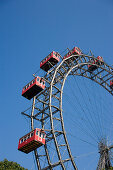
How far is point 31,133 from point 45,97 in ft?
22.9

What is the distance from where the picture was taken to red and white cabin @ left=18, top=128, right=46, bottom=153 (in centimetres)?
2664

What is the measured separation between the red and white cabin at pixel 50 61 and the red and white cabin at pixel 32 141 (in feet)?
37.7

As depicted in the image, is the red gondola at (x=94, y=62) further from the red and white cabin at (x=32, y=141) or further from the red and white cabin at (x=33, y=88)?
the red and white cabin at (x=32, y=141)

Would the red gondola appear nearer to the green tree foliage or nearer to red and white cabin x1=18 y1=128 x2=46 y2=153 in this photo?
red and white cabin x1=18 y1=128 x2=46 y2=153

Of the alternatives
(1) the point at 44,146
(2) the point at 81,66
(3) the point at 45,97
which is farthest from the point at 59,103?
(2) the point at 81,66

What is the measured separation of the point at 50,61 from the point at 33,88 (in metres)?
5.99

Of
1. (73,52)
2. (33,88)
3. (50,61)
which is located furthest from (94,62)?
(33,88)

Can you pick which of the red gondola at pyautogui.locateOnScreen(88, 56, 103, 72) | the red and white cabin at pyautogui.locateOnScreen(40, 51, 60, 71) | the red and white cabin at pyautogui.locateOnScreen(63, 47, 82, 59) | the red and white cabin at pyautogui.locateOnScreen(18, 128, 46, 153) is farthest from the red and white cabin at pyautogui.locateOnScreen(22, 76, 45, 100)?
the red gondola at pyautogui.locateOnScreen(88, 56, 103, 72)

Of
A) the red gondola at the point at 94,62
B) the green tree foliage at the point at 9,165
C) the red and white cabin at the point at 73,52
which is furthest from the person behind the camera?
the red gondola at the point at 94,62

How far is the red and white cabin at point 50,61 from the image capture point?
35.6 metres

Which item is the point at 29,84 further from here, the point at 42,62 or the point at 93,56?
the point at 93,56

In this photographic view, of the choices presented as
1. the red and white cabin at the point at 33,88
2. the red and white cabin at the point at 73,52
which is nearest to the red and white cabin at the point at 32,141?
the red and white cabin at the point at 33,88

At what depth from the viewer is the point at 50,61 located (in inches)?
1415

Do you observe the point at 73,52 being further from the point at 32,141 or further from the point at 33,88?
the point at 32,141
